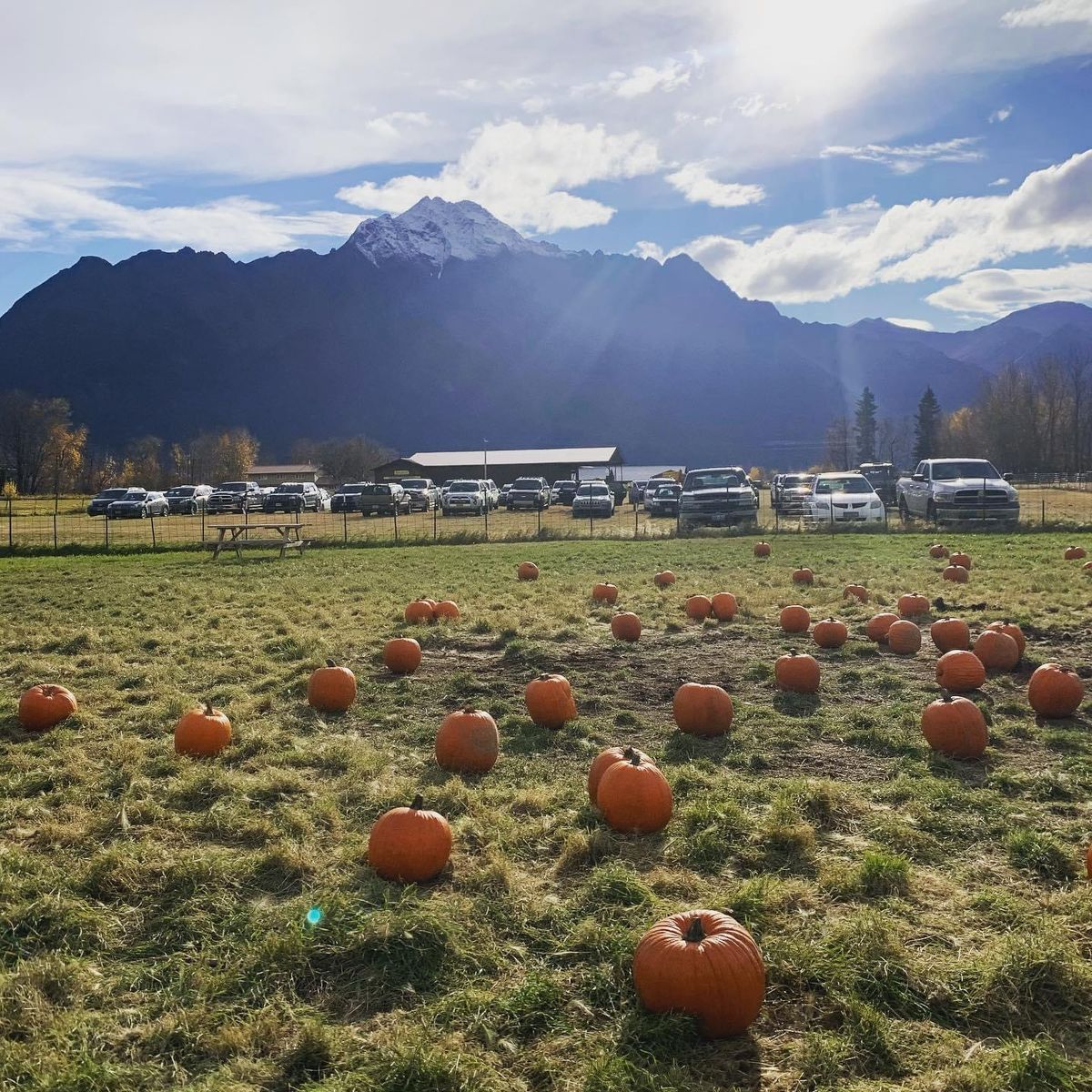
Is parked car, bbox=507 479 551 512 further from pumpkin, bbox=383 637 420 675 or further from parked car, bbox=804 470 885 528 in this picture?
pumpkin, bbox=383 637 420 675

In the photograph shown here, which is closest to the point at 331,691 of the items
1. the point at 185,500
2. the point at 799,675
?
the point at 799,675

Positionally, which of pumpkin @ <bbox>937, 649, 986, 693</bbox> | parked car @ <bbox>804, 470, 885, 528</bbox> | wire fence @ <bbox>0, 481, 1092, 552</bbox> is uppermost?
parked car @ <bbox>804, 470, 885, 528</bbox>

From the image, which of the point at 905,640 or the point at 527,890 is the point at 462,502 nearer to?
the point at 905,640

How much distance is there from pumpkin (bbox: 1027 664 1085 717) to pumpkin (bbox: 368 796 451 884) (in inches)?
190

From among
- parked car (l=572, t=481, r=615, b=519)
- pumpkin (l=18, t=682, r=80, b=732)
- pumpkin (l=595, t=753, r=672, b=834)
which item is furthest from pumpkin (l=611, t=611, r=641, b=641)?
parked car (l=572, t=481, r=615, b=519)

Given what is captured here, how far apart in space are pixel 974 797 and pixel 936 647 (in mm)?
4270

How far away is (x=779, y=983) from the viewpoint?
347cm

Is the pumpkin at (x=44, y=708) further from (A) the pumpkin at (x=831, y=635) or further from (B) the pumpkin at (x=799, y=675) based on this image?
(A) the pumpkin at (x=831, y=635)

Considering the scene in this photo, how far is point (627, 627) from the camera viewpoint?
33.2 feet

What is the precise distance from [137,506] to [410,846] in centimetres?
4698

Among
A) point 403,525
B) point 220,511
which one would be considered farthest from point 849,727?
point 220,511

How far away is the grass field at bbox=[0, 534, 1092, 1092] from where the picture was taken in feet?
10.1

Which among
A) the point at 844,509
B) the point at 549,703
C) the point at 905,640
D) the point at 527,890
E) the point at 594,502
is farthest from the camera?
the point at 594,502

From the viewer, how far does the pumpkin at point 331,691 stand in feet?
24.6
